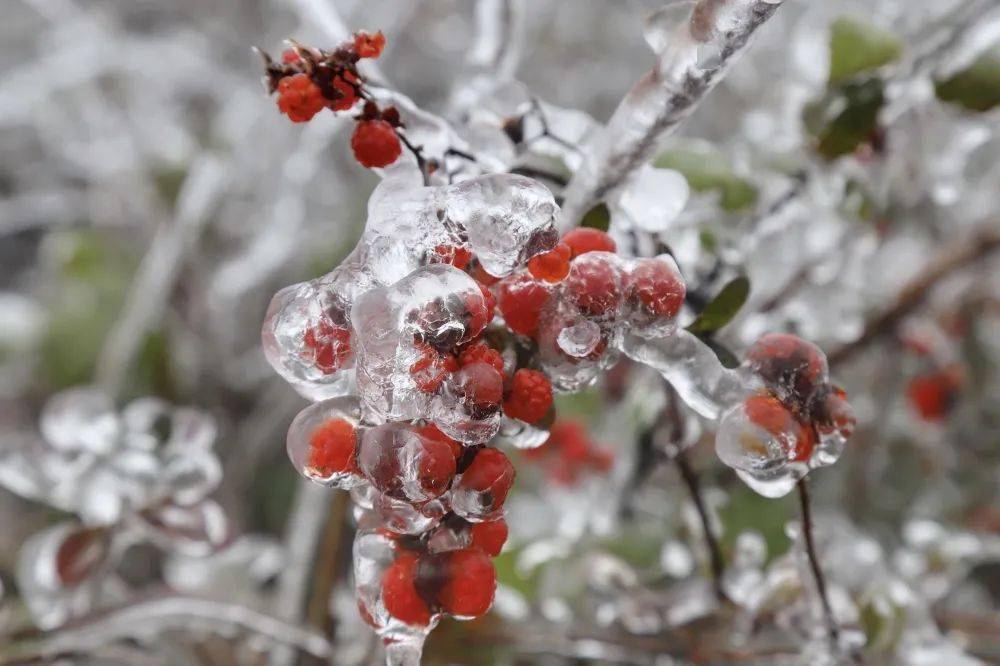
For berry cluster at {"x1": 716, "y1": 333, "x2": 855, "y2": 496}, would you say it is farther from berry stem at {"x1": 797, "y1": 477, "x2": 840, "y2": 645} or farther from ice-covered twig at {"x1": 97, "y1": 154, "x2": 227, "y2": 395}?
ice-covered twig at {"x1": 97, "y1": 154, "x2": 227, "y2": 395}

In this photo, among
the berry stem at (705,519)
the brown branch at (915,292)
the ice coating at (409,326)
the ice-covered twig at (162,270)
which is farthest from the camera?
the ice-covered twig at (162,270)

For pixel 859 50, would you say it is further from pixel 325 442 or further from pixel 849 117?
pixel 325 442

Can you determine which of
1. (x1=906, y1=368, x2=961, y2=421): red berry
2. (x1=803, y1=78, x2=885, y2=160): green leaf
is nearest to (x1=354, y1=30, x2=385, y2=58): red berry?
(x1=803, y1=78, x2=885, y2=160): green leaf

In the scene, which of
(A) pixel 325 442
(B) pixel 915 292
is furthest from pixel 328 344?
(B) pixel 915 292

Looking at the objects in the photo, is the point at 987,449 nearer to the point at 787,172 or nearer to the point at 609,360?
the point at 787,172

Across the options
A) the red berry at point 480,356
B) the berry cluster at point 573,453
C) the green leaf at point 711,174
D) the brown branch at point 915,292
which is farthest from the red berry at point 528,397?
the berry cluster at point 573,453

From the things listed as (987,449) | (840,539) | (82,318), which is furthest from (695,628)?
(82,318)

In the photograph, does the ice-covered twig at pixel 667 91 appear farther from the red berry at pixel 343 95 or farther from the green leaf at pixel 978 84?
the green leaf at pixel 978 84
